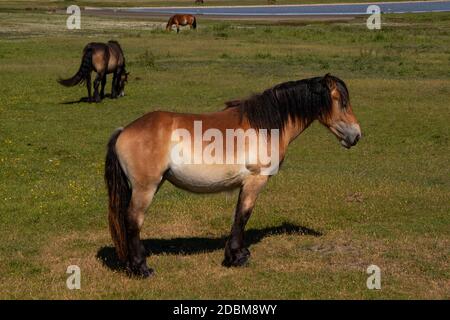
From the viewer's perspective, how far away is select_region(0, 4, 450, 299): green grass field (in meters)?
8.30

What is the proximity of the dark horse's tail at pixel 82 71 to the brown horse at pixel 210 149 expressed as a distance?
14788mm

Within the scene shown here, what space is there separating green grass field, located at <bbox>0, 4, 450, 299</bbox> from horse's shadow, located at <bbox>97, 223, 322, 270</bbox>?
0.10 ft

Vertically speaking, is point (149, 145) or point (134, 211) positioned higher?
point (149, 145)

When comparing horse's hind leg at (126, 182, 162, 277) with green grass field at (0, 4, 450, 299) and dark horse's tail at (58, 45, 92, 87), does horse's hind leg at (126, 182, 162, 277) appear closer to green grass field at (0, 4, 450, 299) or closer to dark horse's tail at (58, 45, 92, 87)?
green grass field at (0, 4, 450, 299)

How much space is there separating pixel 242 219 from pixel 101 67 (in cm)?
1655

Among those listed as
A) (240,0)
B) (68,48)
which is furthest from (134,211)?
(240,0)

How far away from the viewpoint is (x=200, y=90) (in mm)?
25703

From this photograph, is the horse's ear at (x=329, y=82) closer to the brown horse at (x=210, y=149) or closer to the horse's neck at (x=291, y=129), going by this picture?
the brown horse at (x=210, y=149)

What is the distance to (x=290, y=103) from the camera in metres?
8.80

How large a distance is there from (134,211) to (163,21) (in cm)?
6285

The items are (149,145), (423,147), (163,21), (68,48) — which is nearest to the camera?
(149,145)

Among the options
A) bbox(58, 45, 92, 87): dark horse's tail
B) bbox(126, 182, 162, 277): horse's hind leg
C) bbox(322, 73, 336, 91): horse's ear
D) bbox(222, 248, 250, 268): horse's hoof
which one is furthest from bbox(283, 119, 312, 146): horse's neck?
bbox(58, 45, 92, 87): dark horse's tail

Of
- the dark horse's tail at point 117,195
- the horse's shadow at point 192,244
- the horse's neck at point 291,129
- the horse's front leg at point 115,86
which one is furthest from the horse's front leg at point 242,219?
the horse's front leg at point 115,86

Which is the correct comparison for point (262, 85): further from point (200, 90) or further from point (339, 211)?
point (339, 211)
